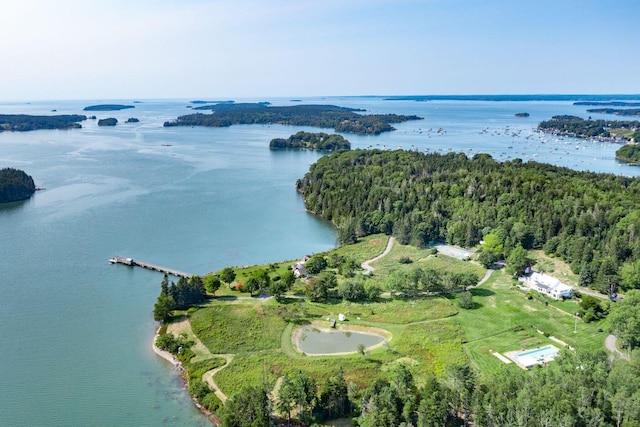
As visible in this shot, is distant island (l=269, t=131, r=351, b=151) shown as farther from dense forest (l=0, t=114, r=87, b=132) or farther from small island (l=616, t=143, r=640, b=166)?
dense forest (l=0, t=114, r=87, b=132)

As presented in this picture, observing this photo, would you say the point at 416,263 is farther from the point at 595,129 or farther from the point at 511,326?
the point at 595,129

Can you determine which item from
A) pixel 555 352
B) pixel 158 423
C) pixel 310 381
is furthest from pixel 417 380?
pixel 158 423

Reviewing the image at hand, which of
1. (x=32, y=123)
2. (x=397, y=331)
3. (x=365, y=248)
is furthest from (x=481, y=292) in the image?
(x=32, y=123)

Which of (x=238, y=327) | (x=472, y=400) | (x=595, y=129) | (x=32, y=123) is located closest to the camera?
(x=472, y=400)

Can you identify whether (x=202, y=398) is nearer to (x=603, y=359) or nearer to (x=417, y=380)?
(x=417, y=380)

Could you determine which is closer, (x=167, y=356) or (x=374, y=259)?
(x=167, y=356)
